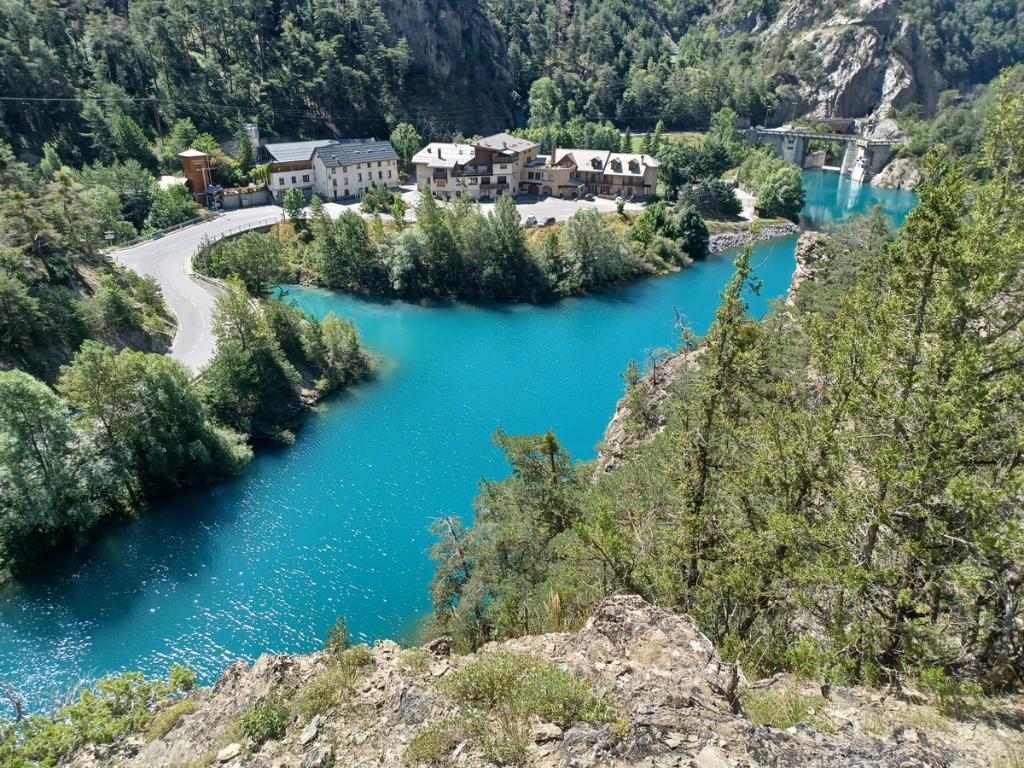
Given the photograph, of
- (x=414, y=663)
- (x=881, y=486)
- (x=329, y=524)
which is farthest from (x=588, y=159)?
(x=414, y=663)

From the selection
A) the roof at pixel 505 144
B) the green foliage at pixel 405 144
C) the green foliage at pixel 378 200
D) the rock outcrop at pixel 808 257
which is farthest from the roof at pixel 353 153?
the rock outcrop at pixel 808 257

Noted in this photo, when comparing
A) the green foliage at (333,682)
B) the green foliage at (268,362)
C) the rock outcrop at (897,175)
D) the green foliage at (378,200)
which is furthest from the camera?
the rock outcrop at (897,175)

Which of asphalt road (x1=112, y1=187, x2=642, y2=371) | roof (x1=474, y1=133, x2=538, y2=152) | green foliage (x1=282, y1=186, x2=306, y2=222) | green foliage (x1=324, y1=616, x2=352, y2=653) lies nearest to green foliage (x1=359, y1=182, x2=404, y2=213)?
asphalt road (x1=112, y1=187, x2=642, y2=371)

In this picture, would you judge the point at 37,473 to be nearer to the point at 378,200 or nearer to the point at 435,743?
the point at 435,743

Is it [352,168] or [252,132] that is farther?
[252,132]

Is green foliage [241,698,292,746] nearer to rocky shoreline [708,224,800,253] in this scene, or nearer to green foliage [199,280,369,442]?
green foliage [199,280,369,442]

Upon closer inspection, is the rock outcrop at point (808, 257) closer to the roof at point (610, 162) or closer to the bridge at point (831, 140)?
the roof at point (610, 162)

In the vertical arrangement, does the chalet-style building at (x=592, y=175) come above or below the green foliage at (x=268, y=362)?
above
